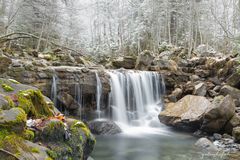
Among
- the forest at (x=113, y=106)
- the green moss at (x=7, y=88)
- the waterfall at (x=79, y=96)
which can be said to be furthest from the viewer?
the waterfall at (x=79, y=96)

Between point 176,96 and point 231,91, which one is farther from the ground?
point 231,91

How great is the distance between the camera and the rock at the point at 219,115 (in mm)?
11602

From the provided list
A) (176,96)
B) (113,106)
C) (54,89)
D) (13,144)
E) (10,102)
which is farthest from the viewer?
(176,96)

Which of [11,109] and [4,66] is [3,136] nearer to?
[11,109]

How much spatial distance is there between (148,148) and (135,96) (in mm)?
5904

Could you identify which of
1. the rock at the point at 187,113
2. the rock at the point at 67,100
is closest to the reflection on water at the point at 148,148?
the rock at the point at 187,113

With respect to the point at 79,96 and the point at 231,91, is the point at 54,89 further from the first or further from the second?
the point at 231,91

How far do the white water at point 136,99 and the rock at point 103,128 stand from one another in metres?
1.03

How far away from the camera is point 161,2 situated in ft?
104

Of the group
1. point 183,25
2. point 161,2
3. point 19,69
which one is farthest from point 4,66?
point 183,25

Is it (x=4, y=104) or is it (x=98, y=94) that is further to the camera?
(x=98, y=94)

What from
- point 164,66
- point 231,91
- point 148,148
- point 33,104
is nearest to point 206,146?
point 148,148

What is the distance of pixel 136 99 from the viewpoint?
631 inches

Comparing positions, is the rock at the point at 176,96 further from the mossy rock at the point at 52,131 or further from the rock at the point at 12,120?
the rock at the point at 12,120
